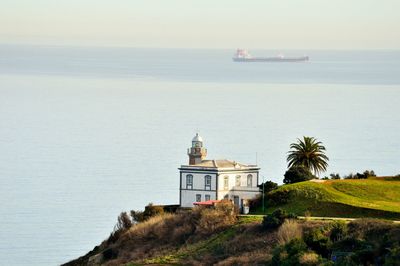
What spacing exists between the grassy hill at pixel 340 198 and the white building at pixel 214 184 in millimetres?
3797

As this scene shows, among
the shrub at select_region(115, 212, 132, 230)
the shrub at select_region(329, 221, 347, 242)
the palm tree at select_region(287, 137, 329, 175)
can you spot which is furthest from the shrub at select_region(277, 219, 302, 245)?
the palm tree at select_region(287, 137, 329, 175)

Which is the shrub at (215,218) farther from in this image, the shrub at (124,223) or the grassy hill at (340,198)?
the shrub at (124,223)

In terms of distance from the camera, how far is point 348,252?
6119cm

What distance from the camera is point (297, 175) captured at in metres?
88.4

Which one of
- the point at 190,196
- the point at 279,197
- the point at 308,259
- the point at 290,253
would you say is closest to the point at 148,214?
the point at 190,196

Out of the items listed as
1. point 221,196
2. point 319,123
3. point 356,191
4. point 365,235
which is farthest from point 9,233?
point 319,123

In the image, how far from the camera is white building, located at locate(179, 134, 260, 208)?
86312 mm

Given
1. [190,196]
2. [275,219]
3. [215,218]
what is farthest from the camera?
[190,196]

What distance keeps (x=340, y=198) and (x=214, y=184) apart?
9.22m

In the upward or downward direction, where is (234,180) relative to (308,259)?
upward

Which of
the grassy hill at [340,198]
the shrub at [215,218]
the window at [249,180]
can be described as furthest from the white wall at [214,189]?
the shrub at [215,218]

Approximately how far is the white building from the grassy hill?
12.5 ft

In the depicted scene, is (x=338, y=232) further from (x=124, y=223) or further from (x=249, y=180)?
(x=249, y=180)

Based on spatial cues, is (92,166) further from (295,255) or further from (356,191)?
(295,255)
